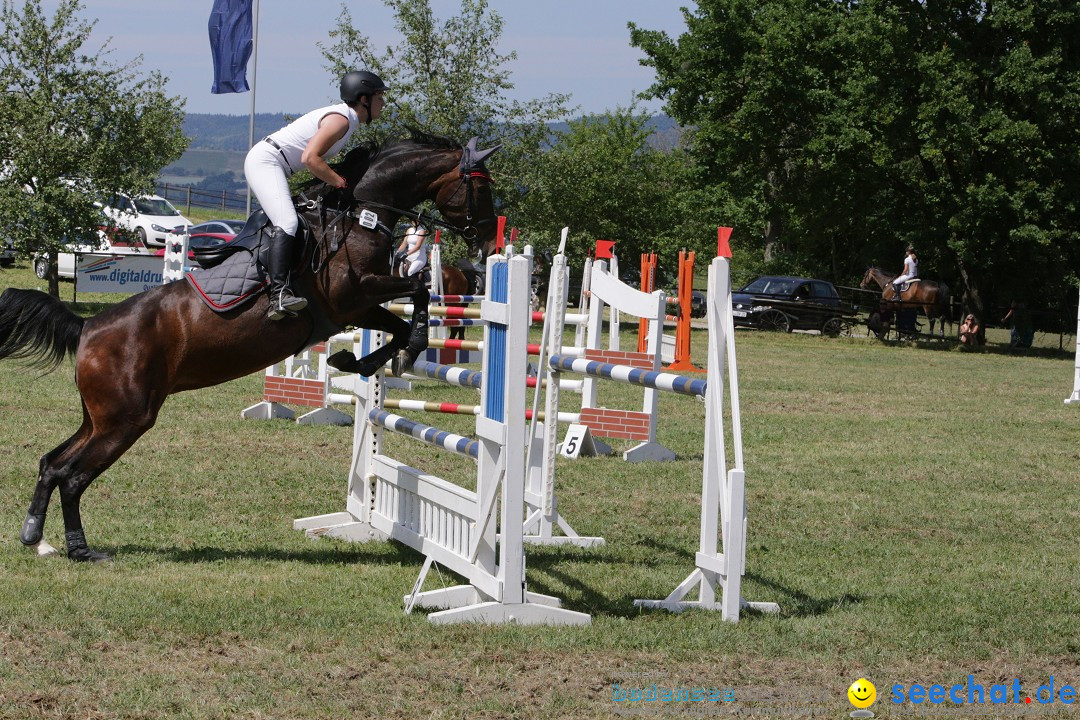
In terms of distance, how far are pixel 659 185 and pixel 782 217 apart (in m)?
4.07

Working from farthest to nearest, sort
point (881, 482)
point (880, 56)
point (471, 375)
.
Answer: point (880, 56)
point (881, 482)
point (471, 375)

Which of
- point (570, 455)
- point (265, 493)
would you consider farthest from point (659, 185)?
point (265, 493)

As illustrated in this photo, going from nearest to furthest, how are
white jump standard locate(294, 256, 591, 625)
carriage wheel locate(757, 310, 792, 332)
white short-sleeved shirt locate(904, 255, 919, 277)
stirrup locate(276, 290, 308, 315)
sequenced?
1. white jump standard locate(294, 256, 591, 625)
2. stirrup locate(276, 290, 308, 315)
3. white short-sleeved shirt locate(904, 255, 919, 277)
4. carriage wheel locate(757, 310, 792, 332)

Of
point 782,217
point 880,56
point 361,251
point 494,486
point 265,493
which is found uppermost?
point 880,56

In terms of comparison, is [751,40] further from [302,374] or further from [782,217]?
[302,374]

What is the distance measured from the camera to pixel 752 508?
25.6 ft

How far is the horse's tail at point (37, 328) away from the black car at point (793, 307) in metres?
24.2

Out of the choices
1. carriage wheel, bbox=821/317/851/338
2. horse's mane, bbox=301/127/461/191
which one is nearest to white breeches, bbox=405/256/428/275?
horse's mane, bbox=301/127/461/191

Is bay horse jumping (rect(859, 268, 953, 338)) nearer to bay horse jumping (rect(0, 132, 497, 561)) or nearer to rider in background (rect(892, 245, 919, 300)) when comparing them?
rider in background (rect(892, 245, 919, 300))

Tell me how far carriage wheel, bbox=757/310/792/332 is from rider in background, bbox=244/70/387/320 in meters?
24.3

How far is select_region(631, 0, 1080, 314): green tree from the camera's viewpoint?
86.3ft

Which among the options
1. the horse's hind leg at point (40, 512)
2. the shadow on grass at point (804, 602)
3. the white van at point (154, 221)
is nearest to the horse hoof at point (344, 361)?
the horse's hind leg at point (40, 512)

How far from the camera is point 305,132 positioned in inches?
234

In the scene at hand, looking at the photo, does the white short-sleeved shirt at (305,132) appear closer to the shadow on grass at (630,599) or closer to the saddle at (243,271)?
the saddle at (243,271)
